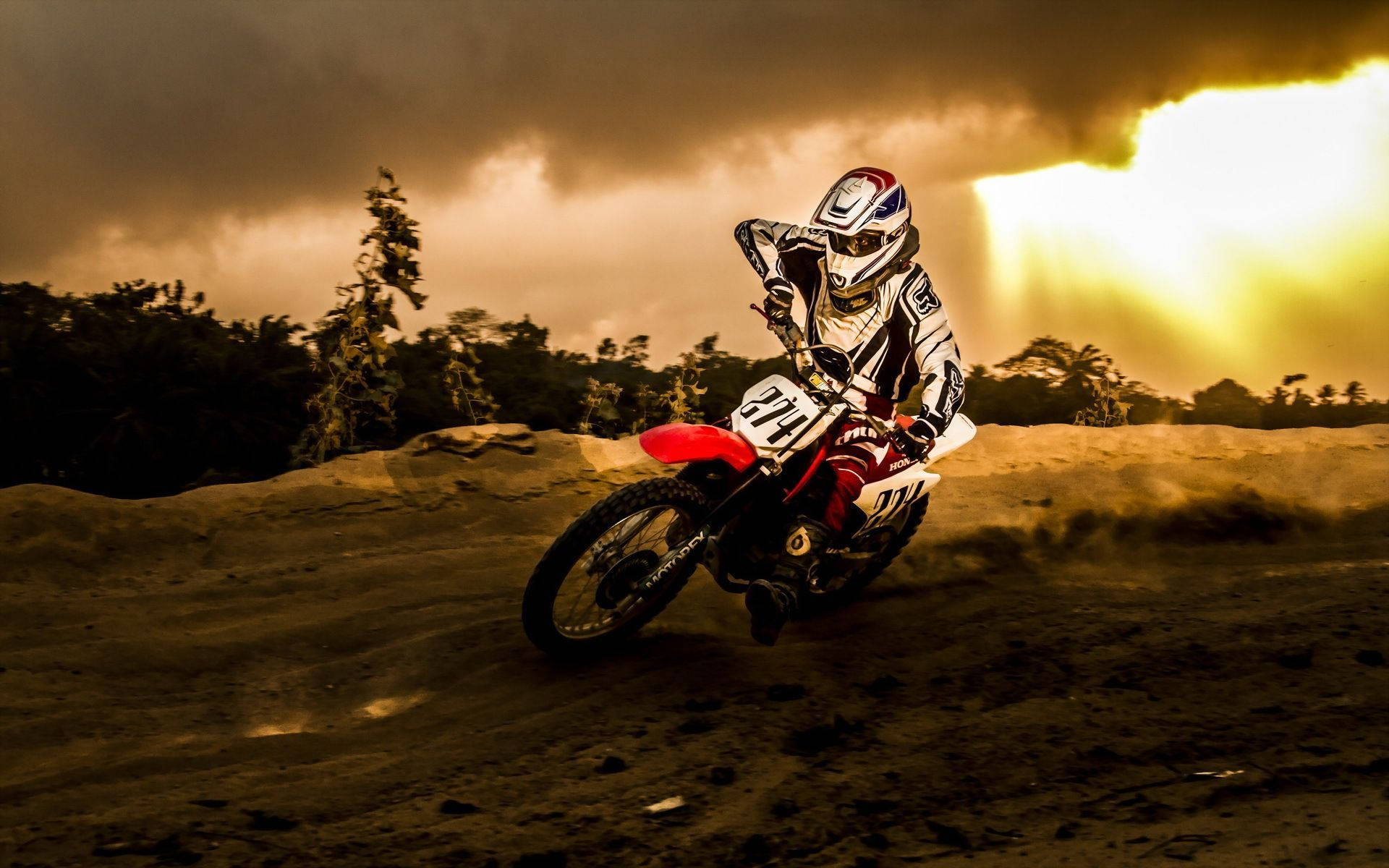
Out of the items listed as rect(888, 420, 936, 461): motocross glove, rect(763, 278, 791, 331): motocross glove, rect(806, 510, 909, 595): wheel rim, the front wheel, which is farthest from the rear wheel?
rect(763, 278, 791, 331): motocross glove

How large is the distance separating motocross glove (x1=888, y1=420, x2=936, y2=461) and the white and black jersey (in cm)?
8

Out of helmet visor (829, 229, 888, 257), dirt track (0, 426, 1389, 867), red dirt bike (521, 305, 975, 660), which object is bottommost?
dirt track (0, 426, 1389, 867)

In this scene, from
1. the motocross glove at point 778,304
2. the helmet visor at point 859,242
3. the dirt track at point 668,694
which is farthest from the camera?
the motocross glove at point 778,304

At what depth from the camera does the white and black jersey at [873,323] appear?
5.23 meters

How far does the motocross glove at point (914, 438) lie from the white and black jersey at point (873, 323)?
85 mm

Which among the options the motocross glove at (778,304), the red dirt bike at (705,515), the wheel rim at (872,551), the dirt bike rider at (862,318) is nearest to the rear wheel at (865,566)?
the wheel rim at (872,551)

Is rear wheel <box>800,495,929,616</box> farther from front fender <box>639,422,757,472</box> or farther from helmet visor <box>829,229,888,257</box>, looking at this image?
helmet visor <box>829,229,888,257</box>

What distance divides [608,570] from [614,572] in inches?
1.1

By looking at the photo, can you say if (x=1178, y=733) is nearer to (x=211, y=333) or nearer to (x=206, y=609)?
(x=206, y=609)

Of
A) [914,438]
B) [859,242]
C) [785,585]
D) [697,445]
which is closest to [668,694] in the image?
[785,585]

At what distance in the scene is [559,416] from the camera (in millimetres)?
10492

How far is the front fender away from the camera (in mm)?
4750

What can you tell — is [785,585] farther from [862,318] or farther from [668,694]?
[862,318]

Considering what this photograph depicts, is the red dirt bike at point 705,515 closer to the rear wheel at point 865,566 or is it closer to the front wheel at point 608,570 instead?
the front wheel at point 608,570
